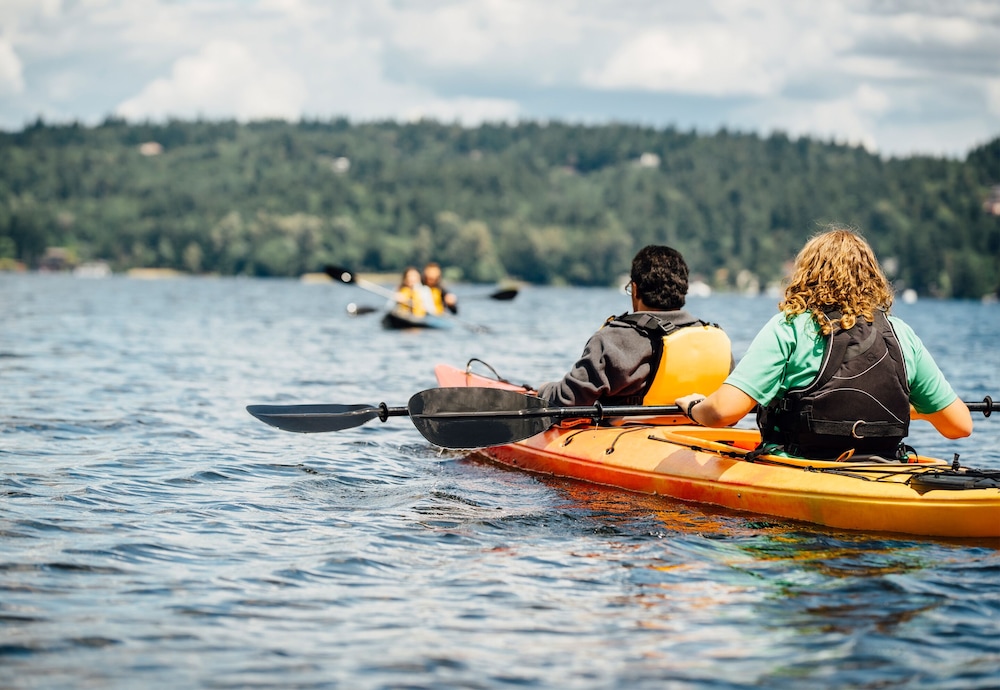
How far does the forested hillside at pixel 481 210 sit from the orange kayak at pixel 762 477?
10513cm

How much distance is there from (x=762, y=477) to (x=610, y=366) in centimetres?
135

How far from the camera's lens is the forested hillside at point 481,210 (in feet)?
421

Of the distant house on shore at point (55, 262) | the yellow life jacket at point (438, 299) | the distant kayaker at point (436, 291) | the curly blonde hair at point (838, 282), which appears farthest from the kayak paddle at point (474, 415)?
the distant house on shore at point (55, 262)

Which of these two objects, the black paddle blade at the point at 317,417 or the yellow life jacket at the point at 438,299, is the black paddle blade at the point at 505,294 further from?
the black paddle blade at the point at 317,417

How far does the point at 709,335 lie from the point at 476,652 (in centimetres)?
385

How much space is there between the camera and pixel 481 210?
6161 inches

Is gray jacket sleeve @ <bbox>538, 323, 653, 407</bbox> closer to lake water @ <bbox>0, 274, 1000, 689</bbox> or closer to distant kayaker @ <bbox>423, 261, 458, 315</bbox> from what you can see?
lake water @ <bbox>0, 274, 1000, 689</bbox>

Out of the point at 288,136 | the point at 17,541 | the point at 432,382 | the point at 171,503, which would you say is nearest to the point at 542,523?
the point at 171,503

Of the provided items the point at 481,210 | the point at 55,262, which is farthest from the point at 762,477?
the point at 481,210

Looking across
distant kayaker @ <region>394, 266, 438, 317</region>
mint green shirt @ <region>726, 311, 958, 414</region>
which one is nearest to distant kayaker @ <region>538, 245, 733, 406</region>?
mint green shirt @ <region>726, 311, 958, 414</region>

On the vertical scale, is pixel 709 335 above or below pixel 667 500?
above

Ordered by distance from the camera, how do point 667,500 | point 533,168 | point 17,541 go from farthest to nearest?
point 533,168
point 667,500
point 17,541

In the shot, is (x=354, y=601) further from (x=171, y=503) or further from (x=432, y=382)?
(x=432, y=382)

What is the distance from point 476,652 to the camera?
5.05m
